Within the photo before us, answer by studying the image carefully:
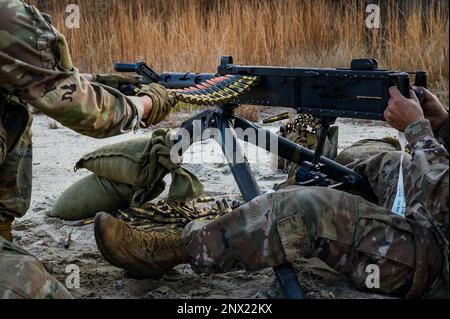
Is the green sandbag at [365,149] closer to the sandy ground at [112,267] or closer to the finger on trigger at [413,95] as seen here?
the sandy ground at [112,267]

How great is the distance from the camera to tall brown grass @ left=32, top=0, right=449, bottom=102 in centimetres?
848

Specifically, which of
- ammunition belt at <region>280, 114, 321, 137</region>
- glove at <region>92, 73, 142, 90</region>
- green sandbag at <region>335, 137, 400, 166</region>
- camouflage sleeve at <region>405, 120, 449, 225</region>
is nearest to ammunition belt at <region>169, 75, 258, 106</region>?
glove at <region>92, 73, 142, 90</region>

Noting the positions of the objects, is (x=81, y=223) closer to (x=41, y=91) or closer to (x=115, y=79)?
(x=115, y=79)

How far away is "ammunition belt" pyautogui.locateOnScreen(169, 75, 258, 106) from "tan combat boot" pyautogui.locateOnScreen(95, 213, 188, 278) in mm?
668

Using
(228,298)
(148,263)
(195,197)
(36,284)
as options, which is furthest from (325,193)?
(195,197)

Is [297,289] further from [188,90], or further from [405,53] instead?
[405,53]

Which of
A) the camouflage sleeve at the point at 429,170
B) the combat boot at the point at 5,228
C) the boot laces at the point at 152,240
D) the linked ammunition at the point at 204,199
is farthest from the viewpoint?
the linked ammunition at the point at 204,199

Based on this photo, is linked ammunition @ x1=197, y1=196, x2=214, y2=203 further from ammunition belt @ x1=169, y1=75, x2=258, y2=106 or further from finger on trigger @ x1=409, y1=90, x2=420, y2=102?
finger on trigger @ x1=409, y1=90, x2=420, y2=102

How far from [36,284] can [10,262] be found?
0.46 ft

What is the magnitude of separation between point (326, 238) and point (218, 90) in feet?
3.79

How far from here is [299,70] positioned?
134 inches

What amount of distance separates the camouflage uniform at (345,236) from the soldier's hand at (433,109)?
30 cm

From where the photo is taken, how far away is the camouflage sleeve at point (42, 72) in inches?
106

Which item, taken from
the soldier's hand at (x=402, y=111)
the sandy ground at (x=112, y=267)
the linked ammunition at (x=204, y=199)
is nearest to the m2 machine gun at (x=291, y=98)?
the soldier's hand at (x=402, y=111)
